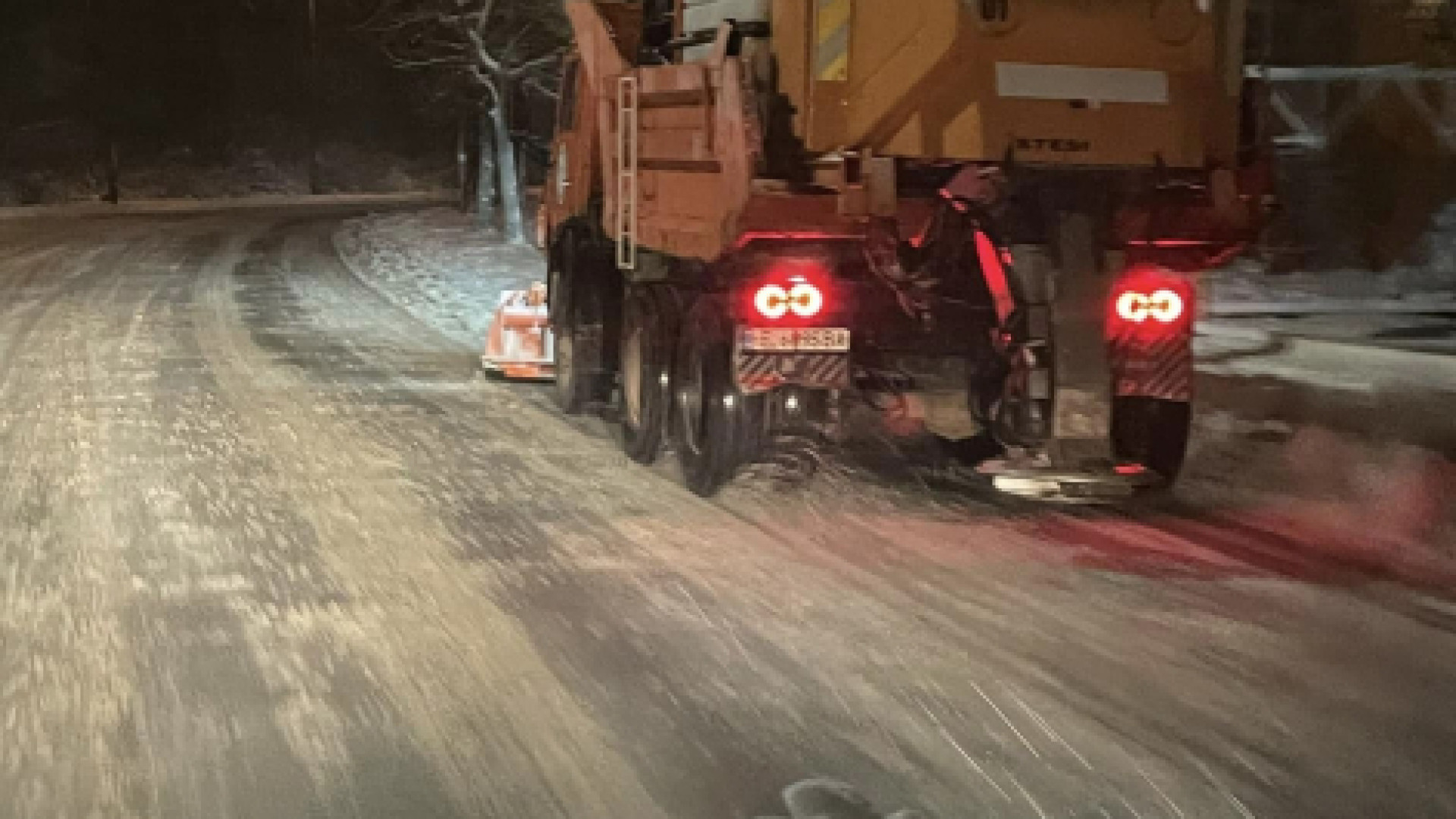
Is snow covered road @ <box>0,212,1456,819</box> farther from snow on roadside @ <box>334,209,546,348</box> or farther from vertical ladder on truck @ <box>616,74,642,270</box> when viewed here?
snow on roadside @ <box>334,209,546,348</box>

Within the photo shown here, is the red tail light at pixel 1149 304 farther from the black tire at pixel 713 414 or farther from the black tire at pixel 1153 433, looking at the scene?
the black tire at pixel 713 414

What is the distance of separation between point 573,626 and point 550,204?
7.34 metres

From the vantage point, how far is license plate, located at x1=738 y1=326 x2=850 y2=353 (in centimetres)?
886

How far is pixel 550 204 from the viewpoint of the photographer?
44.8 ft

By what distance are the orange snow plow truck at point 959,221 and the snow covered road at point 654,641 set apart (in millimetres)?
579

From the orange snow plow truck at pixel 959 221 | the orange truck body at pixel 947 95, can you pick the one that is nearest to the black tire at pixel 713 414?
the orange snow plow truck at pixel 959 221

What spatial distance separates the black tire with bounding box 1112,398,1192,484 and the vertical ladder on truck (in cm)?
331

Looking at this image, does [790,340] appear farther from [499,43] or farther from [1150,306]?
[499,43]

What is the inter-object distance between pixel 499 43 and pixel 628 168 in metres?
21.3

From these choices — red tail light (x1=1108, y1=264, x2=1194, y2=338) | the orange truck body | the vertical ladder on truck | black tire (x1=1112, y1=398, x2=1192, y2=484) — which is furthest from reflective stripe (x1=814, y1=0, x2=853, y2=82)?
black tire (x1=1112, y1=398, x2=1192, y2=484)

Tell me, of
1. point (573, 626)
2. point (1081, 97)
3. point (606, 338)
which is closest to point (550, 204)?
point (606, 338)

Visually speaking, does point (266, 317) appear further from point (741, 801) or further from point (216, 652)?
point (741, 801)

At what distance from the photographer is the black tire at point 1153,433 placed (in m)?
9.62

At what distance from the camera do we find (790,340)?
349 inches
